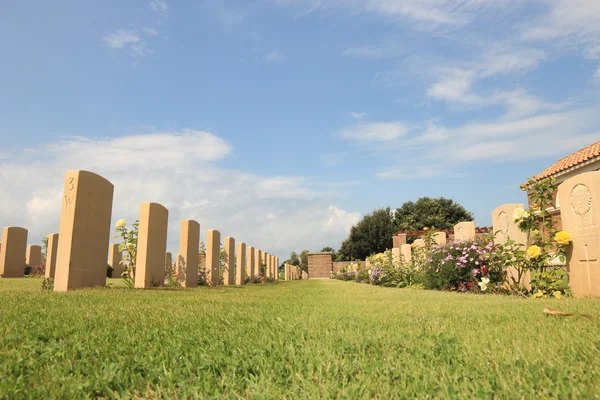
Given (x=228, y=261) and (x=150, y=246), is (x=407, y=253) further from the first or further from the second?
(x=150, y=246)

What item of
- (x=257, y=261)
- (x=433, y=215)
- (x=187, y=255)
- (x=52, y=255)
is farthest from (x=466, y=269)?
(x=433, y=215)

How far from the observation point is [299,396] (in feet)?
6.49

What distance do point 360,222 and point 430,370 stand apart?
5312cm

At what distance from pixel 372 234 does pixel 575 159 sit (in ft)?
104

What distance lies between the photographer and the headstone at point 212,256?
15328mm

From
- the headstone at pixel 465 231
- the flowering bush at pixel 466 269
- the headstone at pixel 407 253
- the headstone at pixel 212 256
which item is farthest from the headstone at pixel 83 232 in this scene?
the headstone at pixel 407 253

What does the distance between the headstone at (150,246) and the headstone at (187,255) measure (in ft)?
5.84

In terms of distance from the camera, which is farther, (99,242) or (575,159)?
(575,159)

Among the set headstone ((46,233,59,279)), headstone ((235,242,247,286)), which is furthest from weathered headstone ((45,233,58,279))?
headstone ((235,242,247,286))

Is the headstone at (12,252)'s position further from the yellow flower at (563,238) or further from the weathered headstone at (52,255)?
the yellow flower at (563,238)

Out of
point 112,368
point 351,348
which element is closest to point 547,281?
point 351,348

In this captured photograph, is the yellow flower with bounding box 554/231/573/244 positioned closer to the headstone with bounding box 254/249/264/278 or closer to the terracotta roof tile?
the terracotta roof tile

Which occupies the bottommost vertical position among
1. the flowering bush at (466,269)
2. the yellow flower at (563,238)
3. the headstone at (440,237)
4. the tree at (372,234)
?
the flowering bush at (466,269)

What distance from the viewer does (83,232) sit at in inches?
325
